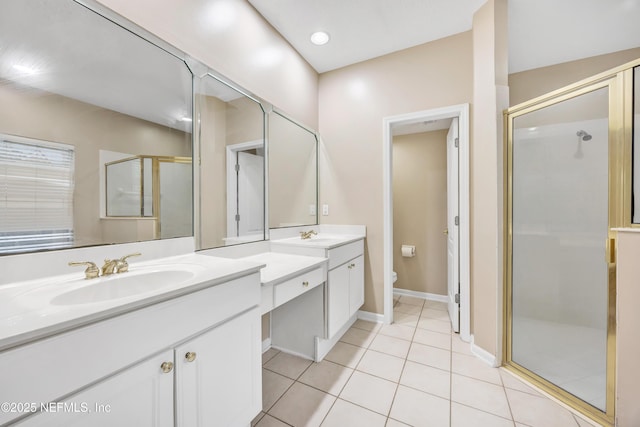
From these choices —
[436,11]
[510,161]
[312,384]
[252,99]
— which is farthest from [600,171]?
[252,99]

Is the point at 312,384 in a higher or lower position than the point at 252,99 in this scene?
lower

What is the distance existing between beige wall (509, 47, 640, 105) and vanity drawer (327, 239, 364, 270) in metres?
2.21

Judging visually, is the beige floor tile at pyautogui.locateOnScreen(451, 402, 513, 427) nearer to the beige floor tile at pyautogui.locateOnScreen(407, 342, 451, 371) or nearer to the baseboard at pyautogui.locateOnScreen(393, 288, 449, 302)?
the beige floor tile at pyautogui.locateOnScreen(407, 342, 451, 371)

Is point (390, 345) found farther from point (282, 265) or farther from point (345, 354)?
point (282, 265)

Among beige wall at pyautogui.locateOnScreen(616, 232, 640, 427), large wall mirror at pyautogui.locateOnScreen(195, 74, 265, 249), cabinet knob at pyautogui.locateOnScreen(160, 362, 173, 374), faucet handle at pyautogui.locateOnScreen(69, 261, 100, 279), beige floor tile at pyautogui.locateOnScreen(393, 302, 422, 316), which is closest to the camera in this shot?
cabinet knob at pyautogui.locateOnScreen(160, 362, 173, 374)

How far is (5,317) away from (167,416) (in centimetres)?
54

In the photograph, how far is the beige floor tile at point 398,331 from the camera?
7.29 ft

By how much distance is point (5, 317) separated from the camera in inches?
24.5

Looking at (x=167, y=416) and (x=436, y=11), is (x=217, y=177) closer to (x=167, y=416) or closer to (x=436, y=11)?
(x=167, y=416)

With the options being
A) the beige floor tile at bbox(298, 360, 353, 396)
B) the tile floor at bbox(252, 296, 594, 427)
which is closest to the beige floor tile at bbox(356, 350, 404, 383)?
the tile floor at bbox(252, 296, 594, 427)

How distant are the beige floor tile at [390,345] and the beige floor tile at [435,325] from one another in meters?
0.41

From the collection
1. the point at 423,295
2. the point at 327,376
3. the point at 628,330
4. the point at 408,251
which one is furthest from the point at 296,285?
the point at 423,295

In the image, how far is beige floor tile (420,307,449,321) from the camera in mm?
2627

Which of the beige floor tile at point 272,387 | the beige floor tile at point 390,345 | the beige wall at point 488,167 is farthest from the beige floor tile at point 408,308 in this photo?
the beige floor tile at point 272,387
